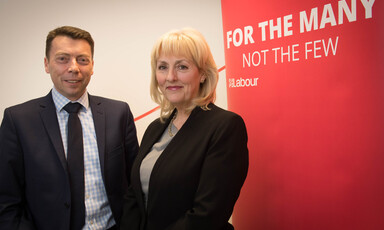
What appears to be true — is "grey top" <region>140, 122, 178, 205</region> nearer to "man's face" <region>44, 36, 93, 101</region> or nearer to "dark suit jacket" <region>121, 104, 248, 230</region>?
"dark suit jacket" <region>121, 104, 248, 230</region>

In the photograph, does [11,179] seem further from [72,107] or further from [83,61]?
[83,61]

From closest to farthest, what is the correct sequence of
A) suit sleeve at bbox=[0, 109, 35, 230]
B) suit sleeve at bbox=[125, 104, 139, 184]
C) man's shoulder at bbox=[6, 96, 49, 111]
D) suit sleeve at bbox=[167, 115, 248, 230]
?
suit sleeve at bbox=[167, 115, 248, 230]
suit sleeve at bbox=[0, 109, 35, 230]
man's shoulder at bbox=[6, 96, 49, 111]
suit sleeve at bbox=[125, 104, 139, 184]

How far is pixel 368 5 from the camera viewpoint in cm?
141

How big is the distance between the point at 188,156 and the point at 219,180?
0.19 meters

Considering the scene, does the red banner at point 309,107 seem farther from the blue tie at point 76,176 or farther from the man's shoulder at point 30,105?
the man's shoulder at point 30,105

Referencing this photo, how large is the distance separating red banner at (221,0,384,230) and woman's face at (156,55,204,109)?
46cm

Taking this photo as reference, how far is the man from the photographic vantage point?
5.64 feet

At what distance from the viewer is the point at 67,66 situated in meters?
1.86

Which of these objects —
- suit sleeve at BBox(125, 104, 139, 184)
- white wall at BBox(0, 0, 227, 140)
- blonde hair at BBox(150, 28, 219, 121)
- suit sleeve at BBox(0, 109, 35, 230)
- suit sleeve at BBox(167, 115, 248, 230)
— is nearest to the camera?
suit sleeve at BBox(167, 115, 248, 230)

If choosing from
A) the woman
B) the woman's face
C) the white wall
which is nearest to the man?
the woman

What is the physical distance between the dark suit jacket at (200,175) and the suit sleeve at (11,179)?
709mm

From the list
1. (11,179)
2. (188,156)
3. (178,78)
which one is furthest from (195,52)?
(11,179)

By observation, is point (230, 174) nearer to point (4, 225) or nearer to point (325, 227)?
point (325, 227)

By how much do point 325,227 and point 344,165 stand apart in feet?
1.19
